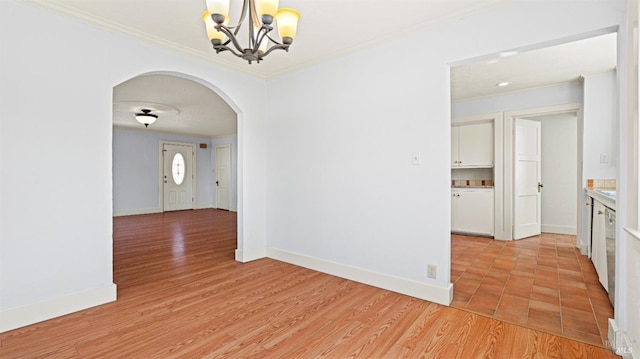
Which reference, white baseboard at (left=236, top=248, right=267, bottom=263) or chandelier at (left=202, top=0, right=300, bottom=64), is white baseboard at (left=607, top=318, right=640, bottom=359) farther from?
white baseboard at (left=236, top=248, right=267, bottom=263)

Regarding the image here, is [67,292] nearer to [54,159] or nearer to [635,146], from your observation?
[54,159]

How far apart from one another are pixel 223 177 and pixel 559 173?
28.6 feet

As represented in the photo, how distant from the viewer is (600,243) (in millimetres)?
3021

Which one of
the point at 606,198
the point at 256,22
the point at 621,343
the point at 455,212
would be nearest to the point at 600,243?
the point at 606,198

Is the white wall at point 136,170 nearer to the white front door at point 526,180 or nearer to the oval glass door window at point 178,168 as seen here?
the oval glass door window at point 178,168

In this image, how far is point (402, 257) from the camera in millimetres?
2855

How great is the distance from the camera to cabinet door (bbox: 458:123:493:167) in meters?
5.29

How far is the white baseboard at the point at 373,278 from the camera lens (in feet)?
8.61

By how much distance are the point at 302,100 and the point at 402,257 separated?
2132 millimetres

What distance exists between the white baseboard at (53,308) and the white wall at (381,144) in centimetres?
189

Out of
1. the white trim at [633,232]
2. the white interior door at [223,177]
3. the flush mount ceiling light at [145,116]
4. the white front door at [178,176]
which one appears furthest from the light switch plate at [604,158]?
the white front door at [178,176]

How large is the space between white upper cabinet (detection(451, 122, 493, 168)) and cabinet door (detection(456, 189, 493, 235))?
539 mm

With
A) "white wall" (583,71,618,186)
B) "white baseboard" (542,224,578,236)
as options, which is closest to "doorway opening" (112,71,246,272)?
"white wall" (583,71,618,186)

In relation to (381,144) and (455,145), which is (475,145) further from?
(381,144)
